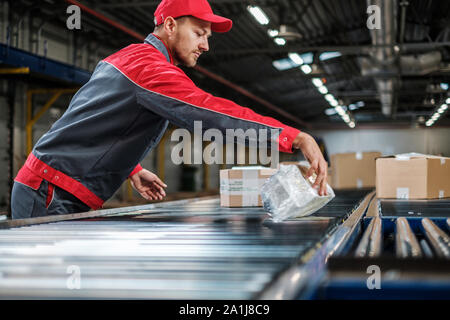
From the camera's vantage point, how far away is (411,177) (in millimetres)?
3197

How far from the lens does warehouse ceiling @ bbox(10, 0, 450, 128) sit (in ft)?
26.1

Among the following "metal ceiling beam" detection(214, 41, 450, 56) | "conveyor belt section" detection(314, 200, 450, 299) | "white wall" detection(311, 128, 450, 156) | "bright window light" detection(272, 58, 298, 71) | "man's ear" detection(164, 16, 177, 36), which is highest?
"bright window light" detection(272, 58, 298, 71)

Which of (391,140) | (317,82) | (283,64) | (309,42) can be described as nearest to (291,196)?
(309,42)

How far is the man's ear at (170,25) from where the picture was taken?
5.98 ft

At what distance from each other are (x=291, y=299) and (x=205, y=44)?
1.33m

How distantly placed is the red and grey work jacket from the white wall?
21701mm

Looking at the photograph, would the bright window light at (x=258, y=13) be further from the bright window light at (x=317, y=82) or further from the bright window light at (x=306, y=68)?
the bright window light at (x=317, y=82)

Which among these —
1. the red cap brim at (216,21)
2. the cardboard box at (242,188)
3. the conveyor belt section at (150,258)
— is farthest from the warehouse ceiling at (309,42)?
the conveyor belt section at (150,258)

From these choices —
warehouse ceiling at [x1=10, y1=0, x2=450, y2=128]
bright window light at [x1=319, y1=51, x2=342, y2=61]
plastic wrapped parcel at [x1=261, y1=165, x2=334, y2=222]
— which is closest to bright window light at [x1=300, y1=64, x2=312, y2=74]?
warehouse ceiling at [x1=10, y1=0, x2=450, y2=128]

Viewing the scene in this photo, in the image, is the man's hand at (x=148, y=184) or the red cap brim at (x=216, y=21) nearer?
the red cap brim at (x=216, y=21)

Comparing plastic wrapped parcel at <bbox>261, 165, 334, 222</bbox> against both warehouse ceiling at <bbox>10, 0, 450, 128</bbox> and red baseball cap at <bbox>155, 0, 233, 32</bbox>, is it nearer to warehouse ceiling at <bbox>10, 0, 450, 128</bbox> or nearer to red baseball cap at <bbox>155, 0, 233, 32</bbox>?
red baseball cap at <bbox>155, 0, 233, 32</bbox>

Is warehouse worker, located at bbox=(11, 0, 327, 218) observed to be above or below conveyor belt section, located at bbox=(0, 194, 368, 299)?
above

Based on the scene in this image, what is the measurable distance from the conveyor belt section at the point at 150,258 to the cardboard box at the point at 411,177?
1757 millimetres

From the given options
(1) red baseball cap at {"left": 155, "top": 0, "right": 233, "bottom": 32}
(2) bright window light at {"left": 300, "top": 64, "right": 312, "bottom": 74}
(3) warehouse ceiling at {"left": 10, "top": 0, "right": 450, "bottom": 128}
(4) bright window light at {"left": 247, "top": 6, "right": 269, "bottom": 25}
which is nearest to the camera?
(1) red baseball cap at {"left": 155, "top": 0, "right": 233, "bottom": 32}
